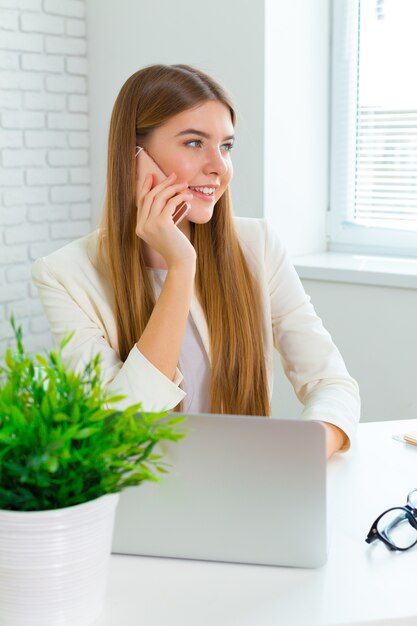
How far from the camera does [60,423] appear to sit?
0.85 m

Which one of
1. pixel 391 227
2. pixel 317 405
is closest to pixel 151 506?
pixel 317 405

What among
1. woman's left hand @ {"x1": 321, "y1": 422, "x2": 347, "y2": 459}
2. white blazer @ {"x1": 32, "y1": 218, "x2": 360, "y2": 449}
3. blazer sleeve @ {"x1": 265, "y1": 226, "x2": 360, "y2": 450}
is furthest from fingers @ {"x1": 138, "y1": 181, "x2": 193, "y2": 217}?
woman's left hand @ {"x1": 321, "y1": 422, "x2": 347, "y2": 459}

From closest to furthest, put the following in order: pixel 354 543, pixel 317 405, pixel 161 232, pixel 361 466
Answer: pixel 354 543
pixel 361 466
pixel 317 405
pixel 161 232

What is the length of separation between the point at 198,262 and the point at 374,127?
1533 mm

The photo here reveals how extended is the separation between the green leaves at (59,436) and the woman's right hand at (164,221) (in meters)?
0.95

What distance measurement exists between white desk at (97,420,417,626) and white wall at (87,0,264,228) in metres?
2.03

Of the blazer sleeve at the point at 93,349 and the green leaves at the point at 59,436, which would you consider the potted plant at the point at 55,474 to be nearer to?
the green leaves at the point at 59,436

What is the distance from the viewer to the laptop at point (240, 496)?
1084 mm

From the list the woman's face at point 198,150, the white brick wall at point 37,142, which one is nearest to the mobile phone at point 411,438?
the woman's face at point 198,150

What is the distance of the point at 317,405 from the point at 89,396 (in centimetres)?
88

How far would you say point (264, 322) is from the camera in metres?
A: 2.03

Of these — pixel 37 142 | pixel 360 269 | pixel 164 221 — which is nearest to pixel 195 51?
pixel 37 142

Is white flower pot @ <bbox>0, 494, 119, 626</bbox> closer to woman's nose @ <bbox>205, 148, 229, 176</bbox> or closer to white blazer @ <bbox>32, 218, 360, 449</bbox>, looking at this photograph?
white blazer @ <bbox>32, 218, 360, 449</bbox>

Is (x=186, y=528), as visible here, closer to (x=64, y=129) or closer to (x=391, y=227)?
(x=391, y=227)
